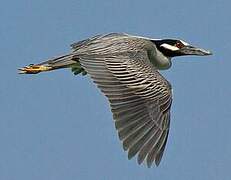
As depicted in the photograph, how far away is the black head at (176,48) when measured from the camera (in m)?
17.5

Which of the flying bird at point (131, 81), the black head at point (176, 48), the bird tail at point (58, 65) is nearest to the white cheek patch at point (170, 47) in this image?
the black head at point (176, 48)

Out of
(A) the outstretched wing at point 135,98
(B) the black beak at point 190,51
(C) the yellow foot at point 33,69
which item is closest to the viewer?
(A) the outstretched wing at point 135,98

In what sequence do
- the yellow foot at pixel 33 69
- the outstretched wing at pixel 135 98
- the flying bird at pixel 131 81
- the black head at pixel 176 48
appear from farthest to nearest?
the black head at pixel 176 48
the yellow foot at pixel 33 69
the flying bird at pixel 131 81
the outstretched wing at pixel 135 98

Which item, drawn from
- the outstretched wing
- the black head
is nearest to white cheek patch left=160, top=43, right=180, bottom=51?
the black head

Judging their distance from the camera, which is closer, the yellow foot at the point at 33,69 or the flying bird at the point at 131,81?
the flying bird at the point at 131,81

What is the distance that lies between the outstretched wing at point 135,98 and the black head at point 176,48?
7.52ft

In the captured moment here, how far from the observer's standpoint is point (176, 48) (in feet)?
58.4

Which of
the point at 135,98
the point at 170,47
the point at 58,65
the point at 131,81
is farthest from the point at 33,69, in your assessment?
the point at 135,98

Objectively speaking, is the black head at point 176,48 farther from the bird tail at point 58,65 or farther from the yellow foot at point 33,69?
the yellow foot at point 33,69

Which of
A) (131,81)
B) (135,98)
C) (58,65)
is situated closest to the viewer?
(135,98)

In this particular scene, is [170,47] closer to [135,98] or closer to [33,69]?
[33,69]

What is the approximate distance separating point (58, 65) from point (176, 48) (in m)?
2.90

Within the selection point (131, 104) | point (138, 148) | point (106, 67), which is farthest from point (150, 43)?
point (138, 148)

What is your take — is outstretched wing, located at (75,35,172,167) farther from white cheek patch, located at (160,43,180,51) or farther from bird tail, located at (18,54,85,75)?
white cheek patch, located at (160,43,180,51)
